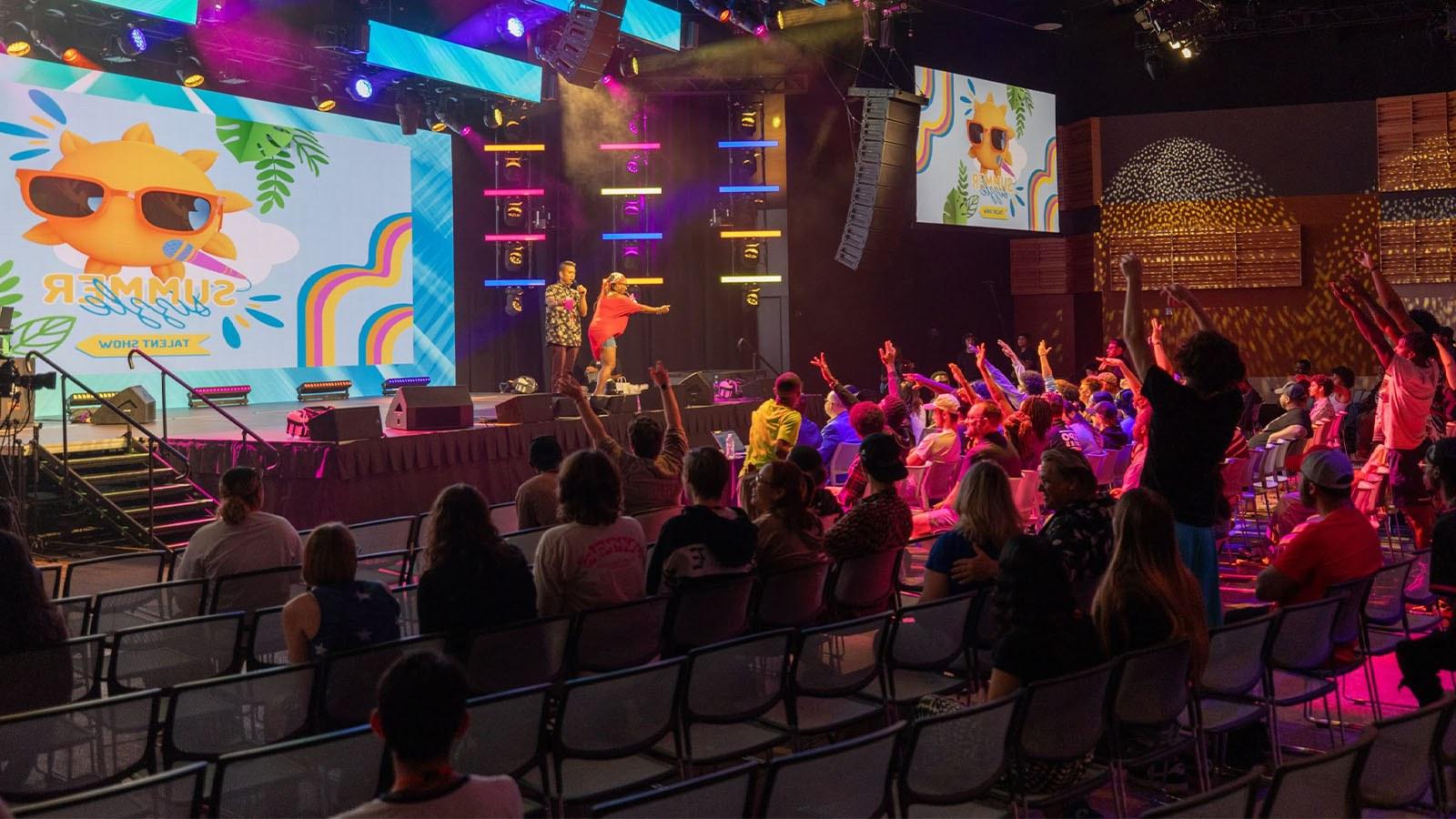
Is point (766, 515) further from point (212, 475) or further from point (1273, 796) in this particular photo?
point (212, 475)

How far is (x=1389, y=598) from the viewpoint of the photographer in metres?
4.38

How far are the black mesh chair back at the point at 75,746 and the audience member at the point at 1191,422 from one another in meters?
3.05

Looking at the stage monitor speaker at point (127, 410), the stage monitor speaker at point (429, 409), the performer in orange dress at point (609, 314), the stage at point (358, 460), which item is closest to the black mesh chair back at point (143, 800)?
the stage at point (358, 460)

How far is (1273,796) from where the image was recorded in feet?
7.76

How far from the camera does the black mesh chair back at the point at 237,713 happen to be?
9.95 feet

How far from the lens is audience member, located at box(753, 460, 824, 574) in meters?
4.39

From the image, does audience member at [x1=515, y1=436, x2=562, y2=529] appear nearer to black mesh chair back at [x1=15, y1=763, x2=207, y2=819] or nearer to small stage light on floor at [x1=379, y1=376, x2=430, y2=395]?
black mesh chair back at [x1=15, y1=763, x2=207, y2=819]

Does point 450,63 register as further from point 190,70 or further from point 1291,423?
point 1291,423

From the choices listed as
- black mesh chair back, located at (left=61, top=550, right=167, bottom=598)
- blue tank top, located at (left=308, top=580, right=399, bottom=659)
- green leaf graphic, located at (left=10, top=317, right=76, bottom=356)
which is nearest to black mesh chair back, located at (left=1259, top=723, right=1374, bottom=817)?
blue tank top, located at (left=308, top=580, right=399, bottom=659)

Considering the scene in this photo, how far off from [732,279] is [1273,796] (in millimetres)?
12652

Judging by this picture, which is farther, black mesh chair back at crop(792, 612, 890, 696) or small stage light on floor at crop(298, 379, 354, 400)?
small stage light on floor at crop(298, 379, 354, 400)

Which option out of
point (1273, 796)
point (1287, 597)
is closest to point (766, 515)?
point (1287, 597)

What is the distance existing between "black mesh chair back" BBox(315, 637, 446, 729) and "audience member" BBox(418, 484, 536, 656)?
0.21 metres

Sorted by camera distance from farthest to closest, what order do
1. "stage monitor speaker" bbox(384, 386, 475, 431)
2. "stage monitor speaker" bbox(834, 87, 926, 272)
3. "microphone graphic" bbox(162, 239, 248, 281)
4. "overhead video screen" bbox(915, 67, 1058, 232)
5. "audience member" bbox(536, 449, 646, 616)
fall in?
"overhead video screen" bbox(915, 67, 1058, 232) → "stage monitor speaker" bbox(834, 87, 926, 272) → "microphone graphic" bbox(162, 239, 248, 281) → "stage monitor speaker" bbox(384, 386, 475, 431) → "audience member" bbox(536, 449, 646, 616)
